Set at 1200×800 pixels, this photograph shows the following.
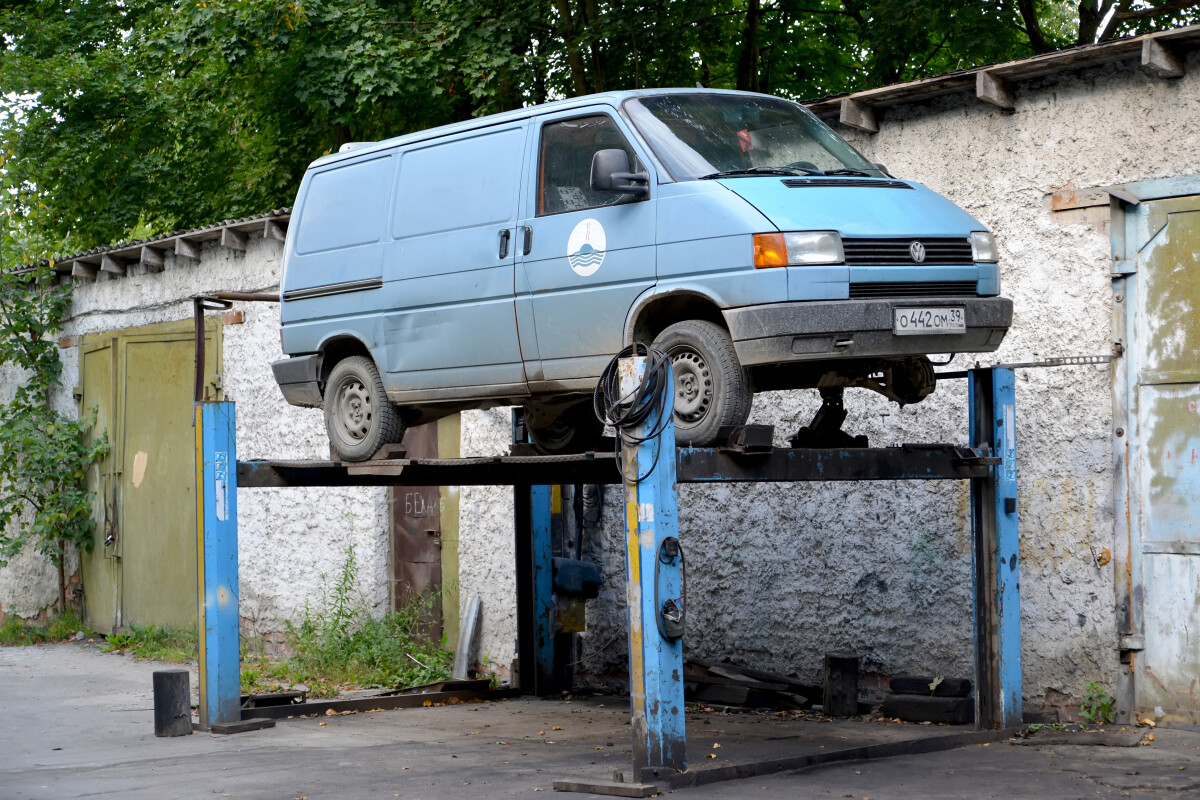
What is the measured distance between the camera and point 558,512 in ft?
35.8

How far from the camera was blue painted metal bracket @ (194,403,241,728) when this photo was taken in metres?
8.62

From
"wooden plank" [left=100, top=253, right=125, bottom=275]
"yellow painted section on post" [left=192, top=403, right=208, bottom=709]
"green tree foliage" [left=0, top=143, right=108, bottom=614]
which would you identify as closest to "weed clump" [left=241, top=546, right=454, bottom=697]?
"yellow painted section on post" [left=192, top=403, right=208, bottom=709]

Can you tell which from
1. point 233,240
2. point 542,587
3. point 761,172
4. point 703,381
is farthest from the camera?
point 233,240

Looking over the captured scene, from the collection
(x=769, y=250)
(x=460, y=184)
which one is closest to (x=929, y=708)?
(x=769, y=250)

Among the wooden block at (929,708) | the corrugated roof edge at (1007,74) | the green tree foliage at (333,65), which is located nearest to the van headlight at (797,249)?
the corrugated roof edge at (1007,74)

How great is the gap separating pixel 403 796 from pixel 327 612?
5748 mm

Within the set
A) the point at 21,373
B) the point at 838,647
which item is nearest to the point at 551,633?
the point at 838,647

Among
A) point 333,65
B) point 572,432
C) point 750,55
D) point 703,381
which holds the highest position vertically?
point 750,55

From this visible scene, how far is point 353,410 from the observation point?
8570 millimetres

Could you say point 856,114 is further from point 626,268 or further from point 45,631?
point 45,631

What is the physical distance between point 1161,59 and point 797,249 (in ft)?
9.27

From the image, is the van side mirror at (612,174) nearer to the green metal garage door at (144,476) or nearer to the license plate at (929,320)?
the license plate at (929,320)

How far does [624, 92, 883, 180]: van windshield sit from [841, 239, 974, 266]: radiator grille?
0.62 metres

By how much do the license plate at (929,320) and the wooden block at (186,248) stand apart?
345 inches
